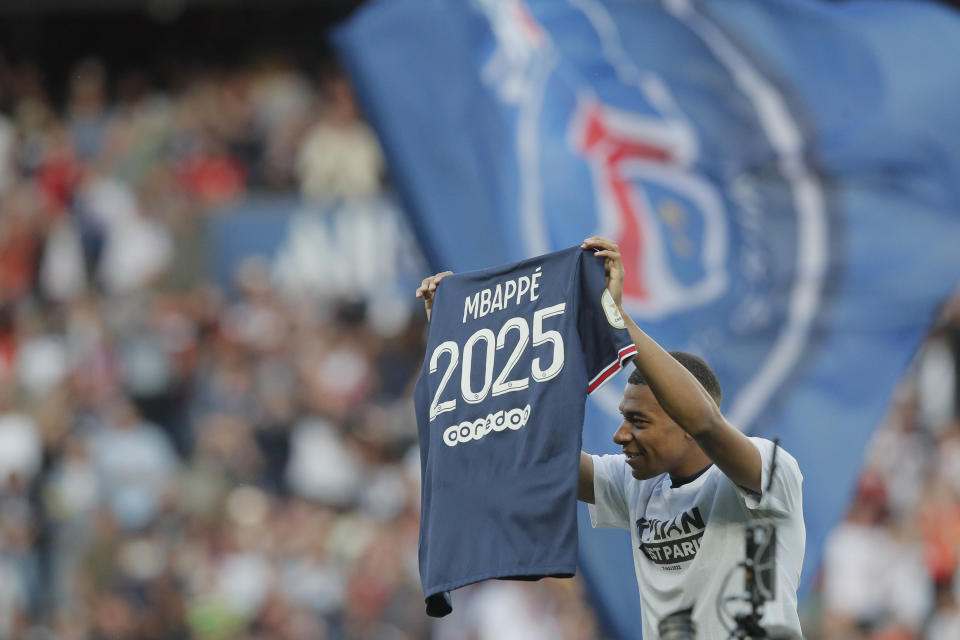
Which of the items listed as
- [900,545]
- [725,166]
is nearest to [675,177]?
[725,166]

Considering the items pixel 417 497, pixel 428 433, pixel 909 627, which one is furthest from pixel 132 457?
pixel 428 433

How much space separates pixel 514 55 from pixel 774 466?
4.17 meters

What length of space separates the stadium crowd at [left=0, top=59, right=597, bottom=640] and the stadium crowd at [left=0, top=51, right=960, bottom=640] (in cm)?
2

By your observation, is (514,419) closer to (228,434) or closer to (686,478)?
(686,478)

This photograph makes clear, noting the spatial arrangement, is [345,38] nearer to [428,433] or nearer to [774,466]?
[428,433]

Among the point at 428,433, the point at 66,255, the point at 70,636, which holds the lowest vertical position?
the point at 428,433

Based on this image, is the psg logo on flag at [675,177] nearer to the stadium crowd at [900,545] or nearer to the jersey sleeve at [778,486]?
the jersey sleeve at [778,486]

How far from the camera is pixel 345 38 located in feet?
25.0

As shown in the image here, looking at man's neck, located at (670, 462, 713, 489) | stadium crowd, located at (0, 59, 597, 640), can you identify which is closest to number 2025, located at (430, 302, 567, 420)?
man's neck, located at (670, 462, 713, 489)

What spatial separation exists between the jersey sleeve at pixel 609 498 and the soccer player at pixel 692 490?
0.08 m

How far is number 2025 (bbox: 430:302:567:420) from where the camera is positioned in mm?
4445

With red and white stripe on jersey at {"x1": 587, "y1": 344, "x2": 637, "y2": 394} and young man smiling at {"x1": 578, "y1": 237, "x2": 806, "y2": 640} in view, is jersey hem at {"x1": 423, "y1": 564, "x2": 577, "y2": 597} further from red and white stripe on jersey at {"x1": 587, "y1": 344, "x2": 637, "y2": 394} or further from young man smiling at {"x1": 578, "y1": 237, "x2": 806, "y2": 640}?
red and white stripe on jersey at {"x1": 587, "y1": 344, "x2": 637, "y2": 394}

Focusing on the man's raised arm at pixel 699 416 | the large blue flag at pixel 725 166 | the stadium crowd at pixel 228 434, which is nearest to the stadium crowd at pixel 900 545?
the stadium crowd at pixel 228 434

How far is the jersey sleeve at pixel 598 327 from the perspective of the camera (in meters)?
4.27
